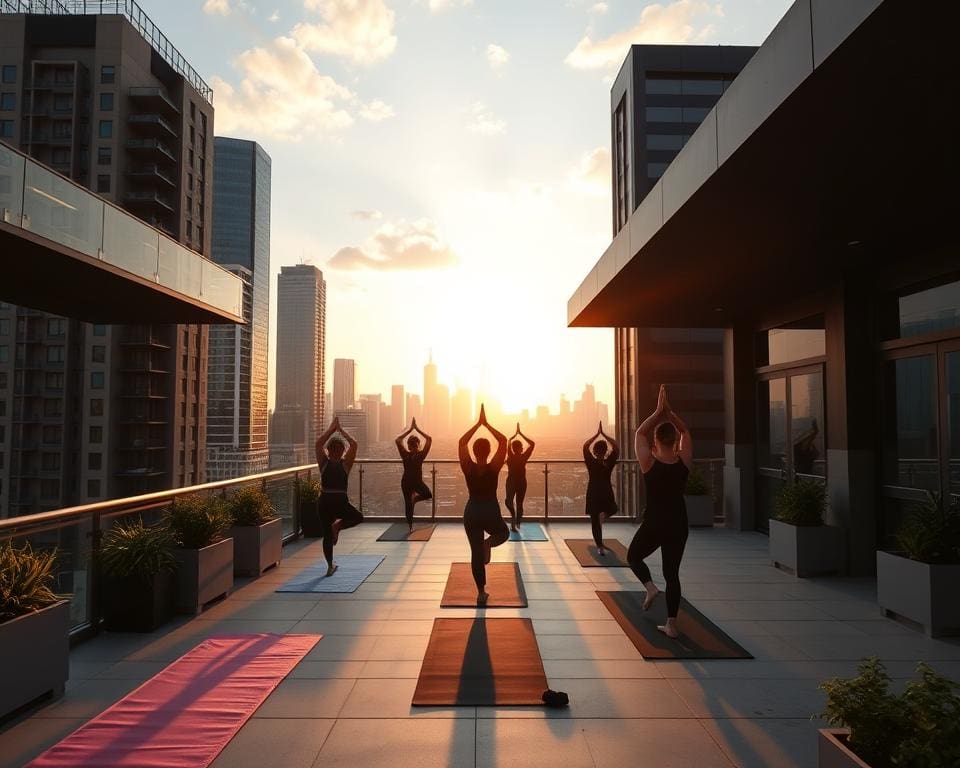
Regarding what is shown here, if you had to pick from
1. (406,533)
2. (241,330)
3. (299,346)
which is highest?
(299,346)

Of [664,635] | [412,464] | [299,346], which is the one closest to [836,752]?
[664,635]

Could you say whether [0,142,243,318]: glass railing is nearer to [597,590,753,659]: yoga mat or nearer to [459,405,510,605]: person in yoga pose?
[459,405,510,605]: person in yoga pose

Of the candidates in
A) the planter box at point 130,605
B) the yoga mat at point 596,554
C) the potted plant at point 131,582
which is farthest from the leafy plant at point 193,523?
the yoga mat at point 596,554

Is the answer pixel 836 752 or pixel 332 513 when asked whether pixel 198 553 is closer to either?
pixel 332 513

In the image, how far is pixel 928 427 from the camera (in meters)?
6.98

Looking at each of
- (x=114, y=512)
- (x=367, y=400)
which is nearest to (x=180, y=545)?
(x=114, y=512)

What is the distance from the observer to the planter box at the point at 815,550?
7.58 metres

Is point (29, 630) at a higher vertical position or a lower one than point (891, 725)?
lower

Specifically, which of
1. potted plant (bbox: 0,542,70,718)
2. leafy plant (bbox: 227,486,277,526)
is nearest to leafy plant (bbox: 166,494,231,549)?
leafy plant (bbox: 227,486,277,526)

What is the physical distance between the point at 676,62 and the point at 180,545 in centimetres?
5989

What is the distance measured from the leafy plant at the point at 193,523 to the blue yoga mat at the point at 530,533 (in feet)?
16.8

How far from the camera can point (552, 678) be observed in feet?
14.3

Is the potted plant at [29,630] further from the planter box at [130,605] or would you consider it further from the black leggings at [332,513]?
the black leggings at [332,513]

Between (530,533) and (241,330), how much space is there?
429 feet
